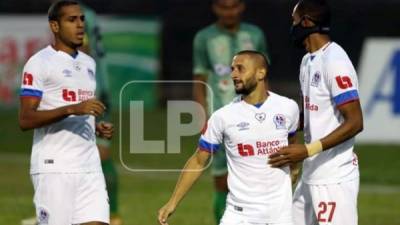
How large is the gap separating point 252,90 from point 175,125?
5755mm

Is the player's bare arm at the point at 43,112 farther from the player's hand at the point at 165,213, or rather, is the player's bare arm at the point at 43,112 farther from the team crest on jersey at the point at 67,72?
the player's hand at the point at 165,213

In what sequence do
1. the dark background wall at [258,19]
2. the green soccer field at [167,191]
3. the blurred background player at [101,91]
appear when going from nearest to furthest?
1. the blurred background player at [101,91]
2. the green soccer field at [167,191]
3. the dark background wall at [258,19]

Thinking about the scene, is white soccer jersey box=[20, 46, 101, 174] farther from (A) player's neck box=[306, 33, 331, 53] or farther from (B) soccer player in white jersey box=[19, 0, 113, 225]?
(A) player's neck box=[306, 33, 331, 53]

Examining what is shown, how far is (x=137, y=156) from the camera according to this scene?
909 inches

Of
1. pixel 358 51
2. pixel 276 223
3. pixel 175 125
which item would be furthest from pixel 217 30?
pixel 358 51

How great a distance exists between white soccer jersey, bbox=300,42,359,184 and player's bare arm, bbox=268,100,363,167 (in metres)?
0.10

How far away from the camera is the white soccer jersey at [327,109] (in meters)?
10.1

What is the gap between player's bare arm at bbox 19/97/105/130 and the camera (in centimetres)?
1038

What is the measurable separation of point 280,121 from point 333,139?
43cm

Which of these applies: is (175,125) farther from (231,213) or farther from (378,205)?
(231,213)

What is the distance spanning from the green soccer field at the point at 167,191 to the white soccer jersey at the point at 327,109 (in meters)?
5.34

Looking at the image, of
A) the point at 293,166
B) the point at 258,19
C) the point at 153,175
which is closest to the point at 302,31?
the point at 293,166

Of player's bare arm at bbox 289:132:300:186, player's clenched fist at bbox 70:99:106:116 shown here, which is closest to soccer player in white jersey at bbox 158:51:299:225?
player's bare arm at bbox 289:132:300:186

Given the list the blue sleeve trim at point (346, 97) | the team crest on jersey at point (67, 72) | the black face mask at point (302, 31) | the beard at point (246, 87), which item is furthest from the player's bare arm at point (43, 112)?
the blue sleeve trim at point (346, 97)
